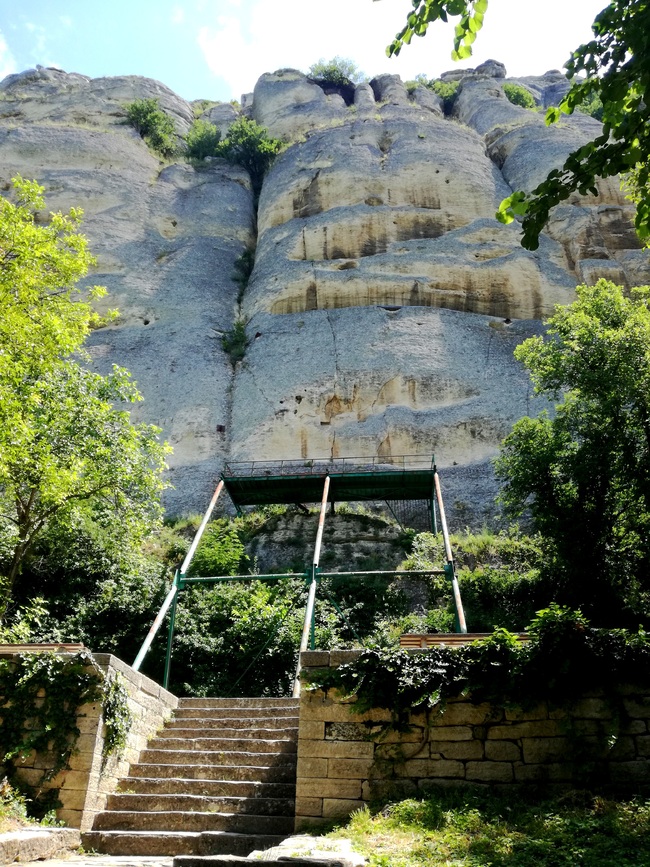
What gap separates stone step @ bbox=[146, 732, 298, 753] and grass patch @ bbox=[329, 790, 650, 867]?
6.58ft

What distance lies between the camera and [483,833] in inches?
188

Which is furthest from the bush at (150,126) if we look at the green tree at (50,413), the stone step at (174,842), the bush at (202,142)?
the stone step at (174,842)

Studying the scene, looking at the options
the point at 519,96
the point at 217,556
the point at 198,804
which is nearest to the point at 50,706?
the point at 198,804

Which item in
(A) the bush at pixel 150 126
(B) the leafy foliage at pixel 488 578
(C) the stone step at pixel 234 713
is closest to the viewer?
(C) the stone step at pixel 234 713

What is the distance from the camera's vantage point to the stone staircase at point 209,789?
6.00m

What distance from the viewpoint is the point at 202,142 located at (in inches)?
1485

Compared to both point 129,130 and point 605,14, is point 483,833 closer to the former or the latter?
point 605,14

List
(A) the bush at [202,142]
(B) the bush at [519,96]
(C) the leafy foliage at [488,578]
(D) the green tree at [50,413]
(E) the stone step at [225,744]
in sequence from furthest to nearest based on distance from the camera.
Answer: (B) the bush at [519,96], (A) the bush at [202,142], (C) the leafy foliage at [488,578], (D) the green tree at [50,413], (E) the stone step at [225,744]

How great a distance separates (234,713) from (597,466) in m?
8.77

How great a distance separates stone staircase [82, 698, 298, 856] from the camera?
600cm

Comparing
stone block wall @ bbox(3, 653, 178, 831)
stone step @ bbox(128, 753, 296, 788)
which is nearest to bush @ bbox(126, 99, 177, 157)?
stone block wall @ bbox(3, 653, 178, 831)

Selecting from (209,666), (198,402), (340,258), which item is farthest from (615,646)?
(340,258)

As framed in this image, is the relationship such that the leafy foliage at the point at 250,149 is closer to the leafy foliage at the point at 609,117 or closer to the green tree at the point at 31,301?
the green tree at the point at 31,301

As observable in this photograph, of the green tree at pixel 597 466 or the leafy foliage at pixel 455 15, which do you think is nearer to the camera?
the leafy foliage at pixel 455 15
